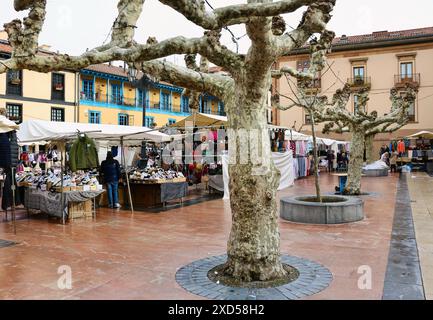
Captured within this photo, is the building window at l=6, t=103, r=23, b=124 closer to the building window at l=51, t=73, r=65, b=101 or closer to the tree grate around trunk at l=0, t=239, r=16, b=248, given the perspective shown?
the building window at l=51, t=73, r=65, b=101

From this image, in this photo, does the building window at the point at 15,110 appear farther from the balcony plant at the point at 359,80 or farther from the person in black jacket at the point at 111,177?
the balcony plant at the point at 359,80

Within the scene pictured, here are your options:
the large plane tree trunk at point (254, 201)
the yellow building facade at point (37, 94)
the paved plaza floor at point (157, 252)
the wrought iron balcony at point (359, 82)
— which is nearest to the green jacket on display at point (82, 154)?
the paved plaza floor at point (157, 252)

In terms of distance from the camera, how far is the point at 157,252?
596 cm

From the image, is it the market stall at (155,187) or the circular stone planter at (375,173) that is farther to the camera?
the circular stone planter at (375,173)

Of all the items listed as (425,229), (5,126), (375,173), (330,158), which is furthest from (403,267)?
(330,158)

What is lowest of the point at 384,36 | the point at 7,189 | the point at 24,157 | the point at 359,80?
the point at 7,189

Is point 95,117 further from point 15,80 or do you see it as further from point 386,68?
point 386,68

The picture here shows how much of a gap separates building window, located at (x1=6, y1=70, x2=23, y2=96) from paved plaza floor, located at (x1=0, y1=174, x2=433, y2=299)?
73.6 feet

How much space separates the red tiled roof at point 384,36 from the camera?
111ft

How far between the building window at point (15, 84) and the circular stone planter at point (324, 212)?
1015 inches

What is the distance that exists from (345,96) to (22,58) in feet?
35.9

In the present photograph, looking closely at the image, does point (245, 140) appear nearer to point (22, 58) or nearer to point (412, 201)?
point (22, 58)

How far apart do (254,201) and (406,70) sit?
34.5 meters
